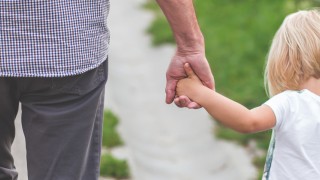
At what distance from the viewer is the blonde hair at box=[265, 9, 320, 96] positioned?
8.26 ft

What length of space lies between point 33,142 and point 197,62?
0.67 m

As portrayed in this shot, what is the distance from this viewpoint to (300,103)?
8.01 ft

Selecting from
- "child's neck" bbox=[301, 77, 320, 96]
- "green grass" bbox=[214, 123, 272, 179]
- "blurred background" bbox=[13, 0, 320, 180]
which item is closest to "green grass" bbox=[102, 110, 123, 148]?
"blurred background" bbox=[13, 0, 320, 180]

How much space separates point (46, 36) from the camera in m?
2.16

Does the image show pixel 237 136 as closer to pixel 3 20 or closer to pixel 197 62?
pixel 197 62

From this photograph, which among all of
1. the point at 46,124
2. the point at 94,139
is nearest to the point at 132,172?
the point at 94,139

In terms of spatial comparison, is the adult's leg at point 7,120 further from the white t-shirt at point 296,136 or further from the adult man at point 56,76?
the white t-shirt at point 296,136

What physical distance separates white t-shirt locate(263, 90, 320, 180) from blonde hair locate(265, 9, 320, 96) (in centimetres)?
8

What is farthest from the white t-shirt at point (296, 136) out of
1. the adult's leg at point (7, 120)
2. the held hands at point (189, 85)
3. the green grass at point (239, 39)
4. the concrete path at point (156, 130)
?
the green grass at point (239, 39)

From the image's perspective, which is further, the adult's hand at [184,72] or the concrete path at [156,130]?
the concrete path at [156,130]

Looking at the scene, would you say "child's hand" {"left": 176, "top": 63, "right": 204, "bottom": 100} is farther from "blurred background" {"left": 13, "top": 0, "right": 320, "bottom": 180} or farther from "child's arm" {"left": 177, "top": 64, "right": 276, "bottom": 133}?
"blurred background" {"left": 13, "top": 0, "right": 320, "bottom": 180}

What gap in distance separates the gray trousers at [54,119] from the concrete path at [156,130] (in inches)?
49.1

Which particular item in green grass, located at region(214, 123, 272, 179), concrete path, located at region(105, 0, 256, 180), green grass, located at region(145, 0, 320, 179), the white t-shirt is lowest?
concrete path, located at region(105, 0, 256, 180)

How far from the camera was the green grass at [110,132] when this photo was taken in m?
4.67
